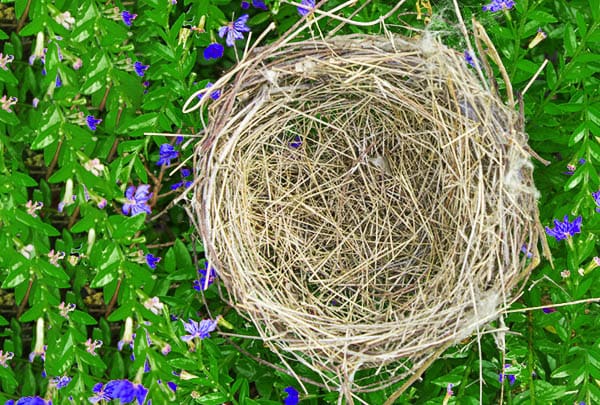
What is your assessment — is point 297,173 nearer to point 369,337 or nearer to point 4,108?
point 369,337

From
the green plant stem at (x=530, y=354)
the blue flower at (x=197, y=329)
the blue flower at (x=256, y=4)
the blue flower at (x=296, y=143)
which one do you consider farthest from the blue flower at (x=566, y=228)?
the blue flower at (x=256, y=4)

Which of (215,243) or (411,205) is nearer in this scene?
(215,243)

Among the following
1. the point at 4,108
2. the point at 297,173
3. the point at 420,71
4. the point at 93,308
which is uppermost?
the point at 420,71

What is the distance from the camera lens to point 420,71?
1.11 m

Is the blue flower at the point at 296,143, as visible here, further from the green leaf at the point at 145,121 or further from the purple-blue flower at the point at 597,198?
the purple-blue flower at the point at 597,198

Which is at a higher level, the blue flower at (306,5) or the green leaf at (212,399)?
the blue flower at (306,5)

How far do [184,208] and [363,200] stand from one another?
1.28ft

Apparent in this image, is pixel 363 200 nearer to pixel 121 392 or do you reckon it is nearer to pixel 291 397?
pixel 291 397

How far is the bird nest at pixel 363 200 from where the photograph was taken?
105 cm

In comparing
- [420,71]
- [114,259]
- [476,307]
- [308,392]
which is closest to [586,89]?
[420,71]

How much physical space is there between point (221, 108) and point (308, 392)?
0.60 m

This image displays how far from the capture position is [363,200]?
1.33 meters

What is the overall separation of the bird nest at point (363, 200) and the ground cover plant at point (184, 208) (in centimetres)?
8

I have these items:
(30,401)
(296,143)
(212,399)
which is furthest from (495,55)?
(30,401)
